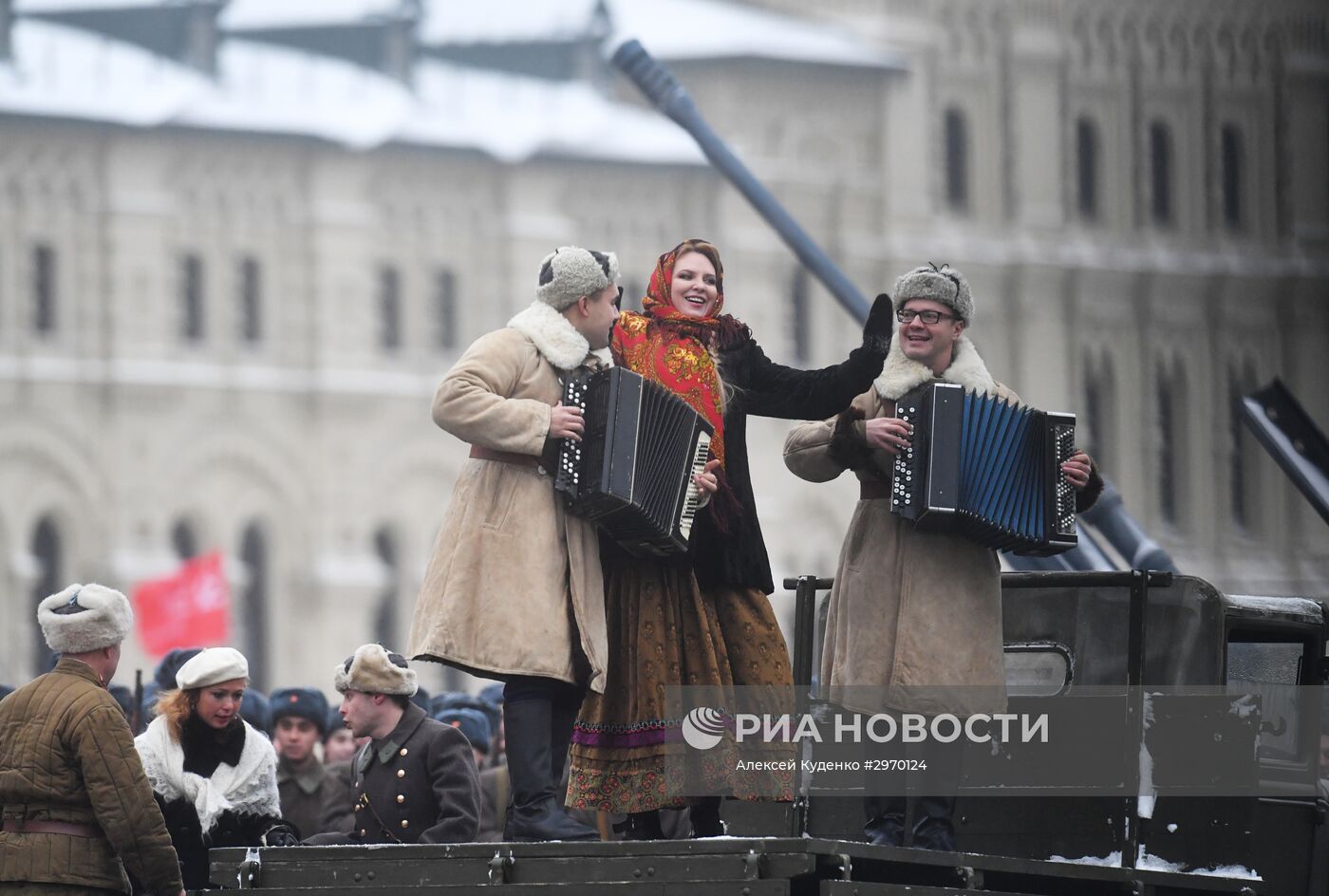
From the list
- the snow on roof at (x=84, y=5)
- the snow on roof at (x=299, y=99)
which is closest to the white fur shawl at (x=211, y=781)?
the snow on roof at (x=299, y=99)

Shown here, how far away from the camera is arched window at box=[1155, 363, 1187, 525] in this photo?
143 ft

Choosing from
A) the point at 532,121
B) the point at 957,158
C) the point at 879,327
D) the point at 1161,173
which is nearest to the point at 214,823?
the point at 879,327

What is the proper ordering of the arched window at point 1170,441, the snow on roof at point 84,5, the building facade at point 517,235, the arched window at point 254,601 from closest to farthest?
1. the arched window at point 254,601
2. the building facade at point 517,235
3. the snow on roof at point 84,5
4. the arched window at point 1170,441

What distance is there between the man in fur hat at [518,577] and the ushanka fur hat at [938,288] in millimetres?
774

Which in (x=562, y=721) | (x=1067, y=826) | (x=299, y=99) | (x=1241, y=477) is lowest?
(x=1067, y=826)

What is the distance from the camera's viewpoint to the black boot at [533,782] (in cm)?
537

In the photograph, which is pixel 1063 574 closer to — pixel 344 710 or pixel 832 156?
pixel 344 710

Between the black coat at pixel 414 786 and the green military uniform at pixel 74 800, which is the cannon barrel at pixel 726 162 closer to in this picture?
the black coat at pixel 414 786

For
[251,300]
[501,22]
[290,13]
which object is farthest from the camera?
[501,22]

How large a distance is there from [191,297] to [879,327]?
3560 centimetres

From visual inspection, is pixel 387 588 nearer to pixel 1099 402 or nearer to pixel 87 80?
pixel 87 80

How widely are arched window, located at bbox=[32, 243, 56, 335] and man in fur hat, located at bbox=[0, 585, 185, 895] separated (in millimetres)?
35066

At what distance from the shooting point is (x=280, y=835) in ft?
19.1

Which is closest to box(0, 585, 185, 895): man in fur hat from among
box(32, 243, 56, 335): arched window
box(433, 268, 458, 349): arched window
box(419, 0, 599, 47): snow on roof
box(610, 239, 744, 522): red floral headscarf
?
A: box(610, 239, 744, 522): red floral headscarf
